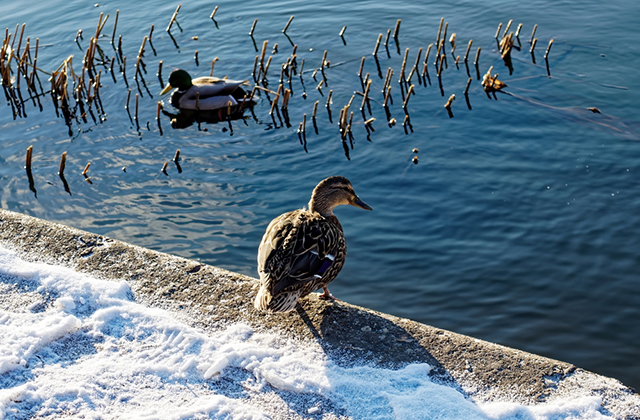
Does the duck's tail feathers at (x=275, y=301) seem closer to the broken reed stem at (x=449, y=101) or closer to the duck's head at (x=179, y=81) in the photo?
the broken reed stem at (x=449, y=101)

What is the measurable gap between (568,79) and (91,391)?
317 inches

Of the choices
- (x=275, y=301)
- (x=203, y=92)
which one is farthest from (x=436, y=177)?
(x=203, y=92)

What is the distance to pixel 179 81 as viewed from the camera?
965 cm

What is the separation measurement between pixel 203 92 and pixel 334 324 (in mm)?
6528

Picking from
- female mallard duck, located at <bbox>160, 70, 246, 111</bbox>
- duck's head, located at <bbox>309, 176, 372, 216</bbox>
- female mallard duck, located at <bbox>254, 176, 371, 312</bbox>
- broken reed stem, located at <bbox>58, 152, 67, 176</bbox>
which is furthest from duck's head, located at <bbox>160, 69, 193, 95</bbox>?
female mallard duck, located at <bbox>254, 176, 371, 312</bbox>

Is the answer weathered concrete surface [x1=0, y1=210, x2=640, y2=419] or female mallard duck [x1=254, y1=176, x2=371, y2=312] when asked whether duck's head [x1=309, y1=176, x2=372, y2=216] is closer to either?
female mallard duck [x1=254, y1=176, x2=371, y2=312]

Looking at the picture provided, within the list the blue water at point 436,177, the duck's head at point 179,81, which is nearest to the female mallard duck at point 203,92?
the duck's head at point 179,81

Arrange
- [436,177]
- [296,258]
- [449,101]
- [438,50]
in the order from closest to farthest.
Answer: [296,258] → [436,177] → [449,101] → [438,50]

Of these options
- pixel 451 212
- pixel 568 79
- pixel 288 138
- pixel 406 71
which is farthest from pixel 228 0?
pixel 451 212

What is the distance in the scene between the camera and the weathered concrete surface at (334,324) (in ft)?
10.2

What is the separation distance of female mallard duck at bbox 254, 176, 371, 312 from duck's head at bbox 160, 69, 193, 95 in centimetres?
608

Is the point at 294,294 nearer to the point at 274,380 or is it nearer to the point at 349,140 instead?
the point at 274,380

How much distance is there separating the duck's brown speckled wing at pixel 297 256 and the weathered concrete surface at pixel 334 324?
0.63 ft

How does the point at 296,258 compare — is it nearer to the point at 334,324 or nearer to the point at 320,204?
the point at 334,324
